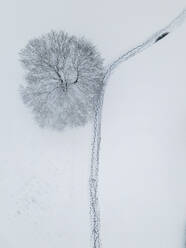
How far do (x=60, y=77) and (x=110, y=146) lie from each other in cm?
238

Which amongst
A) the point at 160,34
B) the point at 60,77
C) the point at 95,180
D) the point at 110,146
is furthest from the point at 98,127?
the point at 160,34

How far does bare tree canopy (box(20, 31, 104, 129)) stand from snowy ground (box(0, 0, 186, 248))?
0.56 metres

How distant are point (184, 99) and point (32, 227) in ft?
18.1

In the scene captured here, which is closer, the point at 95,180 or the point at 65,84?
the point at 65,84

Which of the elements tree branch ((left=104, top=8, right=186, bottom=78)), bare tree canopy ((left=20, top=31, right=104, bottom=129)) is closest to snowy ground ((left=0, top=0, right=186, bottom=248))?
tree branch ((left=104, top=8, right=186, bottom=78))

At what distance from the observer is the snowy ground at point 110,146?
496 inches

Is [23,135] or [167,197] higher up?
[23,135]

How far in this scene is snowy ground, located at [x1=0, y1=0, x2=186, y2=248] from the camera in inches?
496

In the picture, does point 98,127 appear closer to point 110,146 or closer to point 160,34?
point 110,146

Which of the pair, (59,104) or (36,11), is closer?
(59,104)

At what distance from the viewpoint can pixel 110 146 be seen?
13.0m

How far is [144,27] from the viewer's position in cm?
1334

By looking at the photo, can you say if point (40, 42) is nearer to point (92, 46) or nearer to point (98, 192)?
point (92, 46)

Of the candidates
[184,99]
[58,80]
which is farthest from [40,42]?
[184,99]
